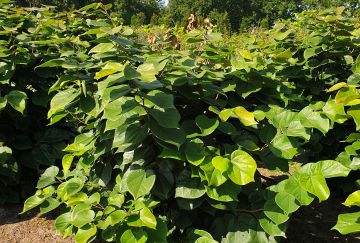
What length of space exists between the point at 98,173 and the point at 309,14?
238 centimetres

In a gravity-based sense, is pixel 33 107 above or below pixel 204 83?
below

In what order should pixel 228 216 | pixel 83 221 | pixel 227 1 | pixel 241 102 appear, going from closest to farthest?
1. pixel 83 221
2. pixel 228 216
3. pixel 241 102
4. pixel 227 1

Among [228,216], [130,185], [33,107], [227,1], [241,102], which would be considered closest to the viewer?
[130,185]

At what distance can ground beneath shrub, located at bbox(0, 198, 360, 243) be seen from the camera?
2.74 metres

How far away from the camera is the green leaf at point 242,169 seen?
1547 millimetres

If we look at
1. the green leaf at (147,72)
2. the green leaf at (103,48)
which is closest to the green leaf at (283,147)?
the green leaf at (147,72)

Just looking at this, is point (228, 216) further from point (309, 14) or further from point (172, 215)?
point (309, 14)

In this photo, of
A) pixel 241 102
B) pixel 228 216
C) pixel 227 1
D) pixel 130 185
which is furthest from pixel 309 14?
pixel 227 1

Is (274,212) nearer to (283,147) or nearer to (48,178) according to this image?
(283,147)

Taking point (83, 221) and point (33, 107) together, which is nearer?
point (83, 221)

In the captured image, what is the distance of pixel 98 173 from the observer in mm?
2098

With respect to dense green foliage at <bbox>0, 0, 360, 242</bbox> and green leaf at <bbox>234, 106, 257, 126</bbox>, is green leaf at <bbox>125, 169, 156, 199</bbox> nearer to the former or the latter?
dense green foliage at <bbox>0, 0, 360, 242</bbox>

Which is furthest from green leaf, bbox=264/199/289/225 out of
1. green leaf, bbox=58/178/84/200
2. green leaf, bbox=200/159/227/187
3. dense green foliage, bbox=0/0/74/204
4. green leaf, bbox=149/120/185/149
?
dense green foliage, bbox=0/0/74/204

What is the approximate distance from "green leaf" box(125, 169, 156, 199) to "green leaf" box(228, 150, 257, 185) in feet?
1.14
